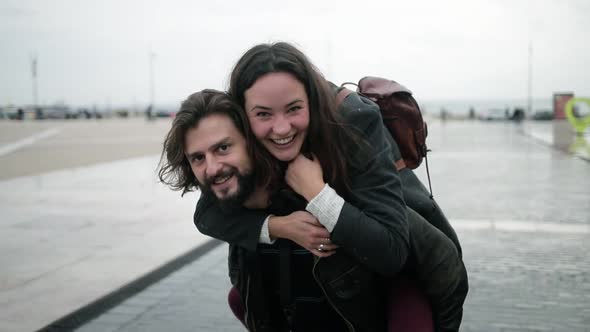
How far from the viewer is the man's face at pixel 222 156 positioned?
7.76 feet

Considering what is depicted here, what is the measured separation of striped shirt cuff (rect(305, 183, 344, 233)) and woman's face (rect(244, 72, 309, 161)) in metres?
0.21

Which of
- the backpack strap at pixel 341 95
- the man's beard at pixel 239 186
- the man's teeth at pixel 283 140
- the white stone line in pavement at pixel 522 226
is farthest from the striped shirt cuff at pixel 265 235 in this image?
the white stone line in pavement at pixel 522 226

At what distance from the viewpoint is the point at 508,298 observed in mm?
5094

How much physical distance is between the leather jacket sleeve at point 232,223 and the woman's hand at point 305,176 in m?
0.25

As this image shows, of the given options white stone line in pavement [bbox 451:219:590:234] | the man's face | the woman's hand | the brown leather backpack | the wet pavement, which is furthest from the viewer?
white stone line in pavement [bbox 451:219:590:234]

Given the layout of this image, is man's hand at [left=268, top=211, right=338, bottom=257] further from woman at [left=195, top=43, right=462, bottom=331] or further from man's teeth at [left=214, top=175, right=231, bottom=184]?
man's teeth at [left=214, top=175, right=231, bottom=184]

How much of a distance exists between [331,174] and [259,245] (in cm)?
48

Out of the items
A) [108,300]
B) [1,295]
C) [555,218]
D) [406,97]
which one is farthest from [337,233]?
[555,218]

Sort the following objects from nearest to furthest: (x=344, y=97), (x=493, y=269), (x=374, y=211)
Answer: (x=374, y=211) < (x=344, y=97) < (x=493, y=269)

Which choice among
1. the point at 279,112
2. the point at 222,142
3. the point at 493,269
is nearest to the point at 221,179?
the point at 222,142

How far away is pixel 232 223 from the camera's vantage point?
253 cm

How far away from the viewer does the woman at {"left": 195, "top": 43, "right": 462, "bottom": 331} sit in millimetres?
2189

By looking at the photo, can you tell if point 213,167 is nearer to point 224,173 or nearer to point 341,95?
point 224,173

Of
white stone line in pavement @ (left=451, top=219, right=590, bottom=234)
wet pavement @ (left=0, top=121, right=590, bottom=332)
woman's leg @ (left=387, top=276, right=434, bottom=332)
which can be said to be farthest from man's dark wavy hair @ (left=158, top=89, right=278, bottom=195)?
white stone line in pavement @ (left=451, top=219, right=590, bottom=234)
